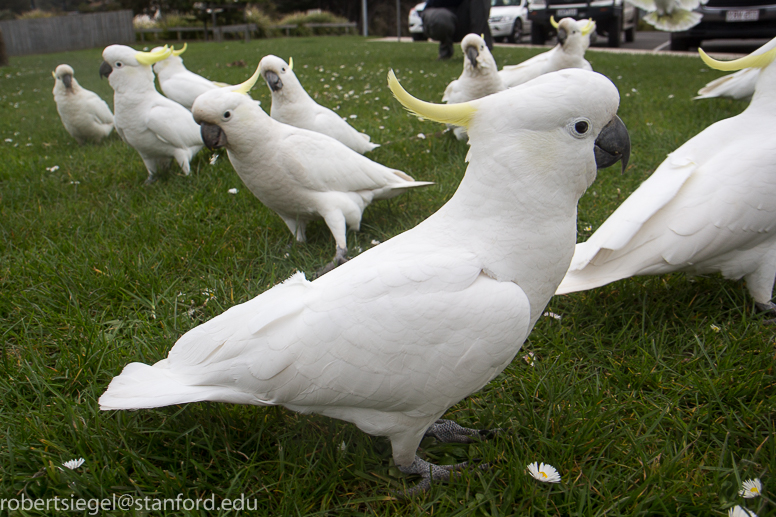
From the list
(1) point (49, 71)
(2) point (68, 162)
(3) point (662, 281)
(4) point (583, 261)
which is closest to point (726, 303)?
(3) point (662, 281)

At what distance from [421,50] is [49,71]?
8.76 m

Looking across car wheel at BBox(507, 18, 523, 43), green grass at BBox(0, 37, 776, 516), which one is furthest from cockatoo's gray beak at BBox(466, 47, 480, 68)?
car wheel at BBox(507, 18, 523, 43)

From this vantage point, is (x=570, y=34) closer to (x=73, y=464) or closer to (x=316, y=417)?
(x=316, y=417)

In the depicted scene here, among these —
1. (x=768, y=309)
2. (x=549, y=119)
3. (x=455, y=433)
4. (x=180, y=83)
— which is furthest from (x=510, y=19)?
(x=455, y=433)

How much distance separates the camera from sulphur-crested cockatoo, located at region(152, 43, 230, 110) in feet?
16.9

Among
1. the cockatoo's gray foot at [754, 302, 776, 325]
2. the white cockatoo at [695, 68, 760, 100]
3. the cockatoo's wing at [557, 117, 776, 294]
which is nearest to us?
the cockatoo's wing at [557, 117, 776, 294]

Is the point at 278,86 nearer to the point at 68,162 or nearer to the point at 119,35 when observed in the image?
the point at 68,162

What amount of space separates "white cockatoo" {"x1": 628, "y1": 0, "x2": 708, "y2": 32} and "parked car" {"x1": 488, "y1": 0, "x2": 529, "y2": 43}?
1318 centimetres

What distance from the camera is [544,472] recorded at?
1.44 metres

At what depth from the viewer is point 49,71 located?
11828 millimetres

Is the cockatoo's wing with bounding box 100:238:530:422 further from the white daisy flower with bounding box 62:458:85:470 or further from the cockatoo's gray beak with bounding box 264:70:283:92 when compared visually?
the cockatoo's gray beak with bounding box 264:70:283:92

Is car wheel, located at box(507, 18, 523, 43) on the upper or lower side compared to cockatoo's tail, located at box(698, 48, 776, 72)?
upper

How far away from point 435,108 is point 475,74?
3.42 meters

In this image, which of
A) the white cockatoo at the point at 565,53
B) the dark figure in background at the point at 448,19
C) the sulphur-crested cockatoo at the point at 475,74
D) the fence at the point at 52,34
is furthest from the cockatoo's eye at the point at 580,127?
the fence at the point at 52,34
